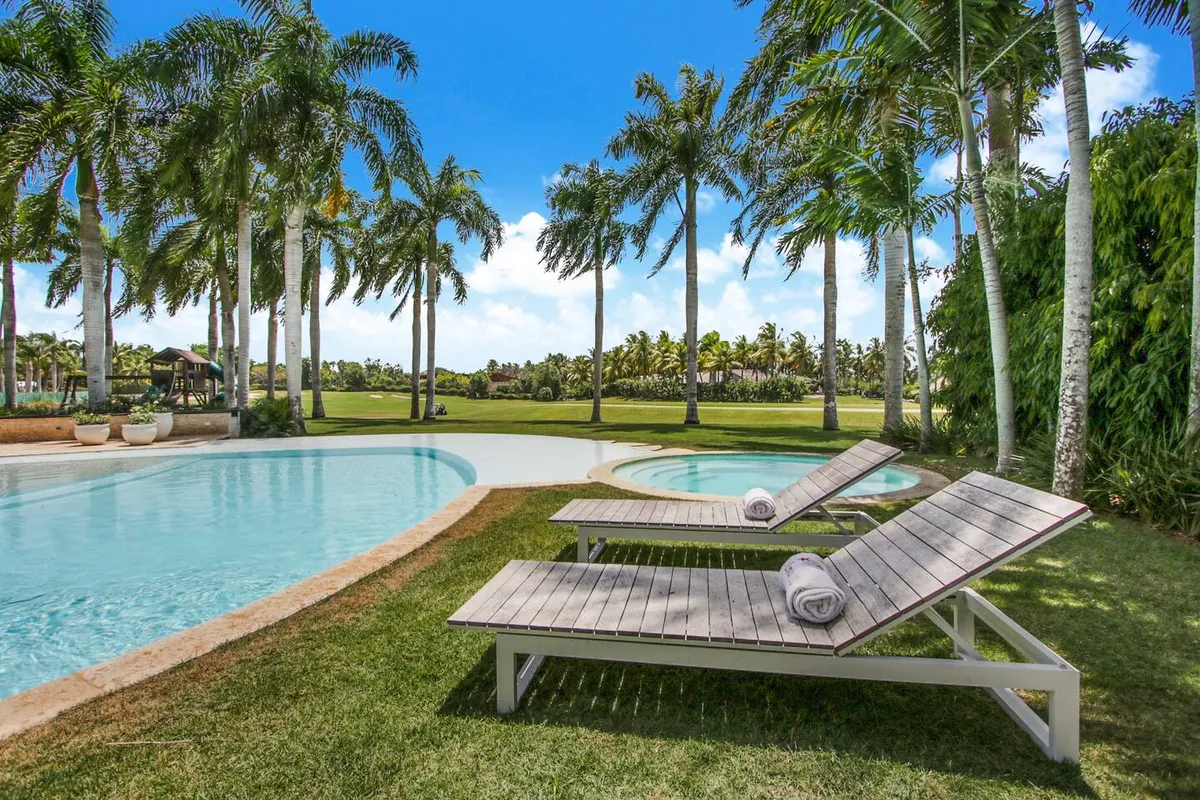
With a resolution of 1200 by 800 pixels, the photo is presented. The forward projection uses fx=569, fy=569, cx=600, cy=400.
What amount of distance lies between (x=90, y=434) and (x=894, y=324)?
61.9 ft

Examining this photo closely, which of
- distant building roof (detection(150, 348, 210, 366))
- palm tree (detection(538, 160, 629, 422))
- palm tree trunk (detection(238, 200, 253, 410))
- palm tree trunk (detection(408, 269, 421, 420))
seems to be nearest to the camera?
palm tree trunk (detection(238, 200, 253, 410))

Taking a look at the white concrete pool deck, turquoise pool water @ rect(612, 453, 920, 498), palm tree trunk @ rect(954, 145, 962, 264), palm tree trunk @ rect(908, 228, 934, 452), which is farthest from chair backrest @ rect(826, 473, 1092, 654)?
palm tree trunk @ rect(908, 228, 934, 452)

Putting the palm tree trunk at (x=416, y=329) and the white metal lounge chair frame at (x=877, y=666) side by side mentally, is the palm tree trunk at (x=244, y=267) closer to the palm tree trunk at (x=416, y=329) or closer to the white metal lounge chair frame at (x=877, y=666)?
the palm tree trunk at (x=416, y=329)

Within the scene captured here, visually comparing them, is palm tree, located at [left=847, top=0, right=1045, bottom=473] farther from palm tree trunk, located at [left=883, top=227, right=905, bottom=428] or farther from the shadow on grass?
the shadow on grass

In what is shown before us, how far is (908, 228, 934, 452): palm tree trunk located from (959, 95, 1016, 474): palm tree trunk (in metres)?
3.29

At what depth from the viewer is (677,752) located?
2.23 metres

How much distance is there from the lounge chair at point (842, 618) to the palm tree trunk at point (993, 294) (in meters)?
5.32

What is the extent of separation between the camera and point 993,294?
23.7 feet

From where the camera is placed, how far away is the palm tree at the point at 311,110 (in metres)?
13.9

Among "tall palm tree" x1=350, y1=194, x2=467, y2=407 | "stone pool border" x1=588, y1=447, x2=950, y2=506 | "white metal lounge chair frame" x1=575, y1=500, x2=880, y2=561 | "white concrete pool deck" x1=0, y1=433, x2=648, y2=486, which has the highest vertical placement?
"tall palm tree" x1=350, y1=194, x2=467, y2=407

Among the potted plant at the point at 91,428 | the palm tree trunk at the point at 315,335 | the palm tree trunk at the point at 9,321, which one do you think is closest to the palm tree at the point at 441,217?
the palm tree trunk at the point at 315,335

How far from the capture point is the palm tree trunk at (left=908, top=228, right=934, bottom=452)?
36.4ft

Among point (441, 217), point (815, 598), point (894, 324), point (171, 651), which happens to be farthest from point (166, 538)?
point (441, 217)

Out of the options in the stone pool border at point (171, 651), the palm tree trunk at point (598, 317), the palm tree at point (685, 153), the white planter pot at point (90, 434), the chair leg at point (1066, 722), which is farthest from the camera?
the palm tree trunk at point (598, 317)
